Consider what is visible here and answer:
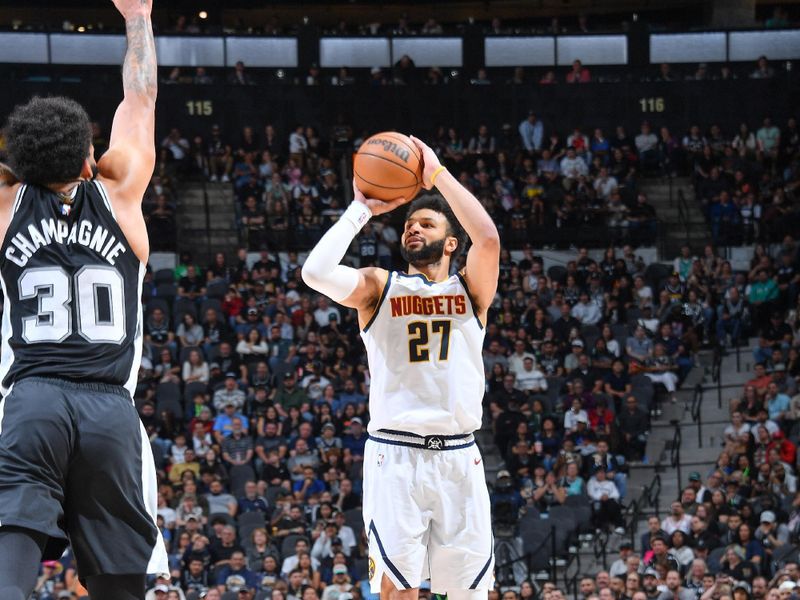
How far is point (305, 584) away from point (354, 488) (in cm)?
259

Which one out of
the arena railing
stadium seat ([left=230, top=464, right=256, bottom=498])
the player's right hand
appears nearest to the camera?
the player's right hand

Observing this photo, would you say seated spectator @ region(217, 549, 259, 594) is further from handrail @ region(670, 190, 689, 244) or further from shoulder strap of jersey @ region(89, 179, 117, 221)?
handrail @ region(670, 190, 689, 244)

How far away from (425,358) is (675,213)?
794 inches

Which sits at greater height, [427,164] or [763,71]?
Result: [763,71]

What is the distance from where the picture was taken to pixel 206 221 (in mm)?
24453

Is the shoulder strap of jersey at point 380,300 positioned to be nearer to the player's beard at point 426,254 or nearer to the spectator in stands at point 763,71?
the player's beard at point 426,254

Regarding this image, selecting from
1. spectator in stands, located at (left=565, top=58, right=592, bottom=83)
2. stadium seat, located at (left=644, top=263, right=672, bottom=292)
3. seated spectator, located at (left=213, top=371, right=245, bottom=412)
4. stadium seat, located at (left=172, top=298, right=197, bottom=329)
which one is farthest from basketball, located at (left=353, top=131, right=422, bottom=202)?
spectator in stands, located at (left=565, top=58, right=592, bottom=83)

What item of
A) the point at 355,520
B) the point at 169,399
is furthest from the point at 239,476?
the point at 169,399

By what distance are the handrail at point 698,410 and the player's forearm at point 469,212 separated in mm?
13229

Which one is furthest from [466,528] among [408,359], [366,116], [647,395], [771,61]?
[771,61]

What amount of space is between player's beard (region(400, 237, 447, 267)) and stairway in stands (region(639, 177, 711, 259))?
18297 millimetres

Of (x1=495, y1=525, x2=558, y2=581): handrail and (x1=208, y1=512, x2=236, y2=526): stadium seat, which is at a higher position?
(x1=208, y1=512, x2=236, y2=526): stadium seat

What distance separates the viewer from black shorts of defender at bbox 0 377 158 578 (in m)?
3.78

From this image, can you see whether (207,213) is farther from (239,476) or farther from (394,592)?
(394,592)
